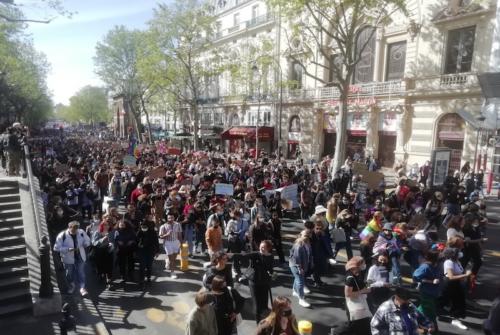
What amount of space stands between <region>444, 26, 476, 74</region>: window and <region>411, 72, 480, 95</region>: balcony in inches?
30.9

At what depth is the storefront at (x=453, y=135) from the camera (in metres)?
22.4

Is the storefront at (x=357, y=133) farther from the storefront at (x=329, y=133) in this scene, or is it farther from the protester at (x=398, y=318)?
the protester at (x=398, y=318)

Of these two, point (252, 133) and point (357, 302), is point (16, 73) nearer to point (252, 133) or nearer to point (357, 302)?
point (252, 133)

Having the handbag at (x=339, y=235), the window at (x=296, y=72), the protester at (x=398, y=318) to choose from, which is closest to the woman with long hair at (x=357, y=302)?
the protester at (x=398, y=318)

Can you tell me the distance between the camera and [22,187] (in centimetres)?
1096

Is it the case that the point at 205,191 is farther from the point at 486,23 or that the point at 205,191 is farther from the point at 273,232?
the point at 486,23

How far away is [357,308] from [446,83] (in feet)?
71.7

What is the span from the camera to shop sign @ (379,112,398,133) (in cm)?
2612

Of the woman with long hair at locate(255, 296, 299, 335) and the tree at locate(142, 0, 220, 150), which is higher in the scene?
the tree at locate(142, 0, 220, 150)

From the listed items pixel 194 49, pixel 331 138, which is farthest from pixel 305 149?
pixel 194 49

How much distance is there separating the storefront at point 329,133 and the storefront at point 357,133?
1773 mm

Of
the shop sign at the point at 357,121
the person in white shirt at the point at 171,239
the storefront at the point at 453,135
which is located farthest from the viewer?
the shop sign at the point at 357,121

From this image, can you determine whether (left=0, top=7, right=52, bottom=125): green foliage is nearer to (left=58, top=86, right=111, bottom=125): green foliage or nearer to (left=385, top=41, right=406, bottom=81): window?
(left=385, top=41, right=406, bottom=81): window

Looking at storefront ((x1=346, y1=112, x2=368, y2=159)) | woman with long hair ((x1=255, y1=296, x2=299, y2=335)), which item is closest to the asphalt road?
woman with long hair ((x1=255, y1=296, x2=299, y2=335))
